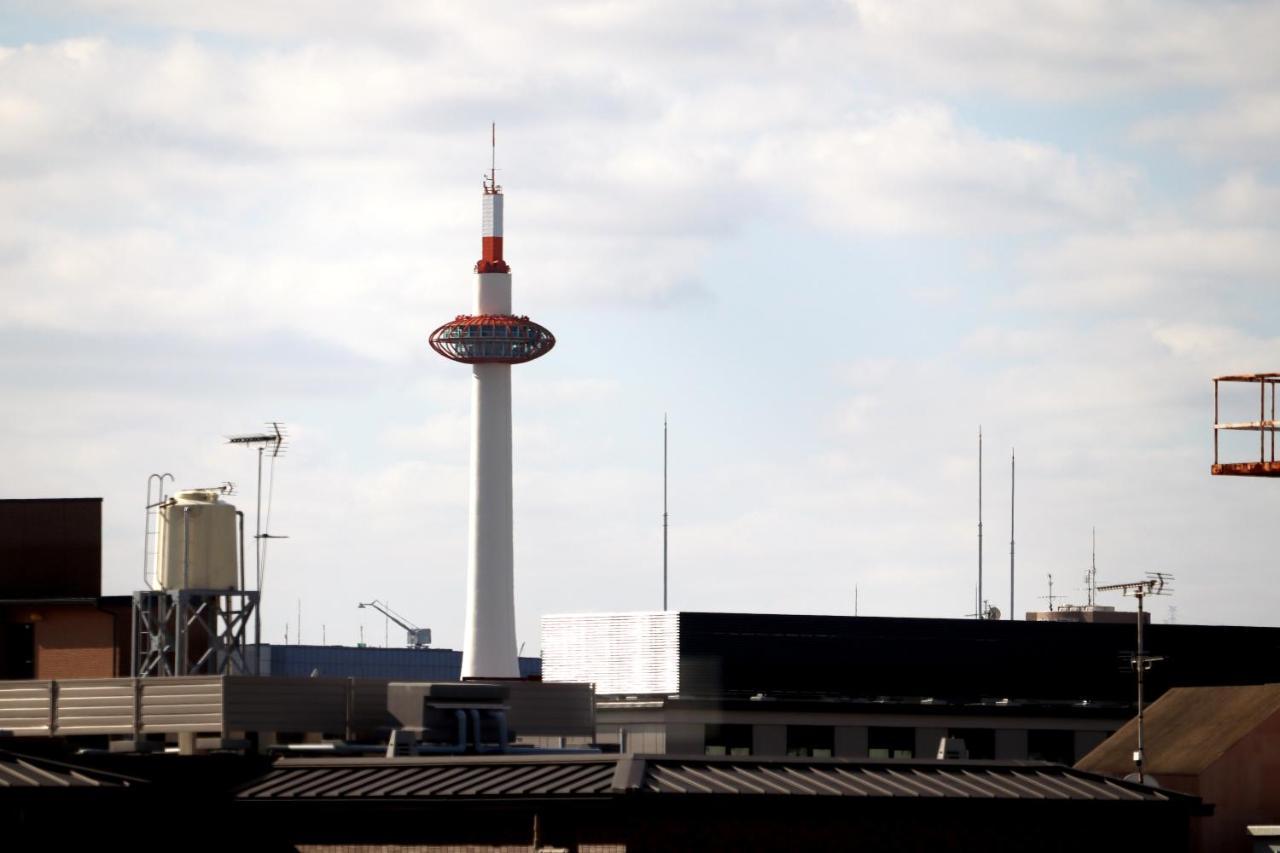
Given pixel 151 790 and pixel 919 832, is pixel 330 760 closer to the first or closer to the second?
pixel 151 790

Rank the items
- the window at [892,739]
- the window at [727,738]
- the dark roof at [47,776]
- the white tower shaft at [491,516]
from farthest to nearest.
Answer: the white tower shaft at [491,516] → the window at [892,739] → the window at [727,738] → the dark roof at [47,776]

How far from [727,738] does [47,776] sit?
196 feet

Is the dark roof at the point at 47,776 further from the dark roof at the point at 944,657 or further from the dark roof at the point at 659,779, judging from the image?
the dark roof at the point at 944,657

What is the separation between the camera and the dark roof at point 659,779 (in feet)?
114

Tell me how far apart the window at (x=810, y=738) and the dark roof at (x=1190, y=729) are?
2180cm

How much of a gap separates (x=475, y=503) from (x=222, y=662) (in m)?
87.0

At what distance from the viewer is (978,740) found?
312ft

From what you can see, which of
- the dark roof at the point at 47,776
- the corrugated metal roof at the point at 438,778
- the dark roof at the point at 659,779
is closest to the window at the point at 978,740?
the dark roof at the point at 659,779

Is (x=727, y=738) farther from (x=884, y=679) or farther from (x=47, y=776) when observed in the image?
(x=47, y=776)

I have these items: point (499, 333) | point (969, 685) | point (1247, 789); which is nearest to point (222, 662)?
point (1247, 789)

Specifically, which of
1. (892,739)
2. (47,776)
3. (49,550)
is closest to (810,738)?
(892,739)

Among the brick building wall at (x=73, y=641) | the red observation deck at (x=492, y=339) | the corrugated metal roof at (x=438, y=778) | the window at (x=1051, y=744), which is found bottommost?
the window at (x=1051, y=744)

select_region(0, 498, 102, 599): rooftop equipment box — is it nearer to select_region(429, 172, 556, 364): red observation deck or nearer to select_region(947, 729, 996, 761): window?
select_region(947, 729, 996, 761): window

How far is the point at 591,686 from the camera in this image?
51281 mm
